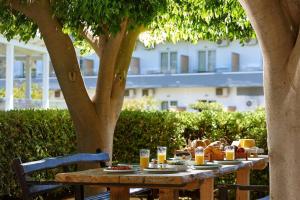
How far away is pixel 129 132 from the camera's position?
491 inches

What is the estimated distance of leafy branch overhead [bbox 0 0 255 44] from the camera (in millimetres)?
7383

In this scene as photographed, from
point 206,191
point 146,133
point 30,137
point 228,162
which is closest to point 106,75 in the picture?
point 228,162

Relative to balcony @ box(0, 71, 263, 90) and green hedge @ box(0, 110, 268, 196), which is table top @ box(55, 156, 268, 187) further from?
balcony @ box(0, 71, 263, 90)

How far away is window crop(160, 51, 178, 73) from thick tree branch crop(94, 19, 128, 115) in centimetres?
3162

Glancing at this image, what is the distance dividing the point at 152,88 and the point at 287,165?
3780 cm

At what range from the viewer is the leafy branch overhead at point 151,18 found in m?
7.38

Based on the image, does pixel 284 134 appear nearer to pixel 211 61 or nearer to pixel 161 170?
pixel 161 170

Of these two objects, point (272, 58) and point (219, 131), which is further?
point (219, 131)

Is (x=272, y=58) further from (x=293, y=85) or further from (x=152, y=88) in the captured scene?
(x=152, y=88)

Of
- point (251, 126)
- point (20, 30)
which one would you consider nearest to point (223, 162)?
point (20, 30)

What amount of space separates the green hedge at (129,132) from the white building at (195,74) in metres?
24.6

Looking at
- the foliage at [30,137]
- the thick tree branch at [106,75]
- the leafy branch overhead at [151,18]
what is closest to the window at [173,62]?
the foliage at [30,137]

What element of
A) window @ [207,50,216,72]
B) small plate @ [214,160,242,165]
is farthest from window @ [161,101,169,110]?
small plate @ [214,160,242,165]

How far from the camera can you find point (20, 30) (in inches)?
365
